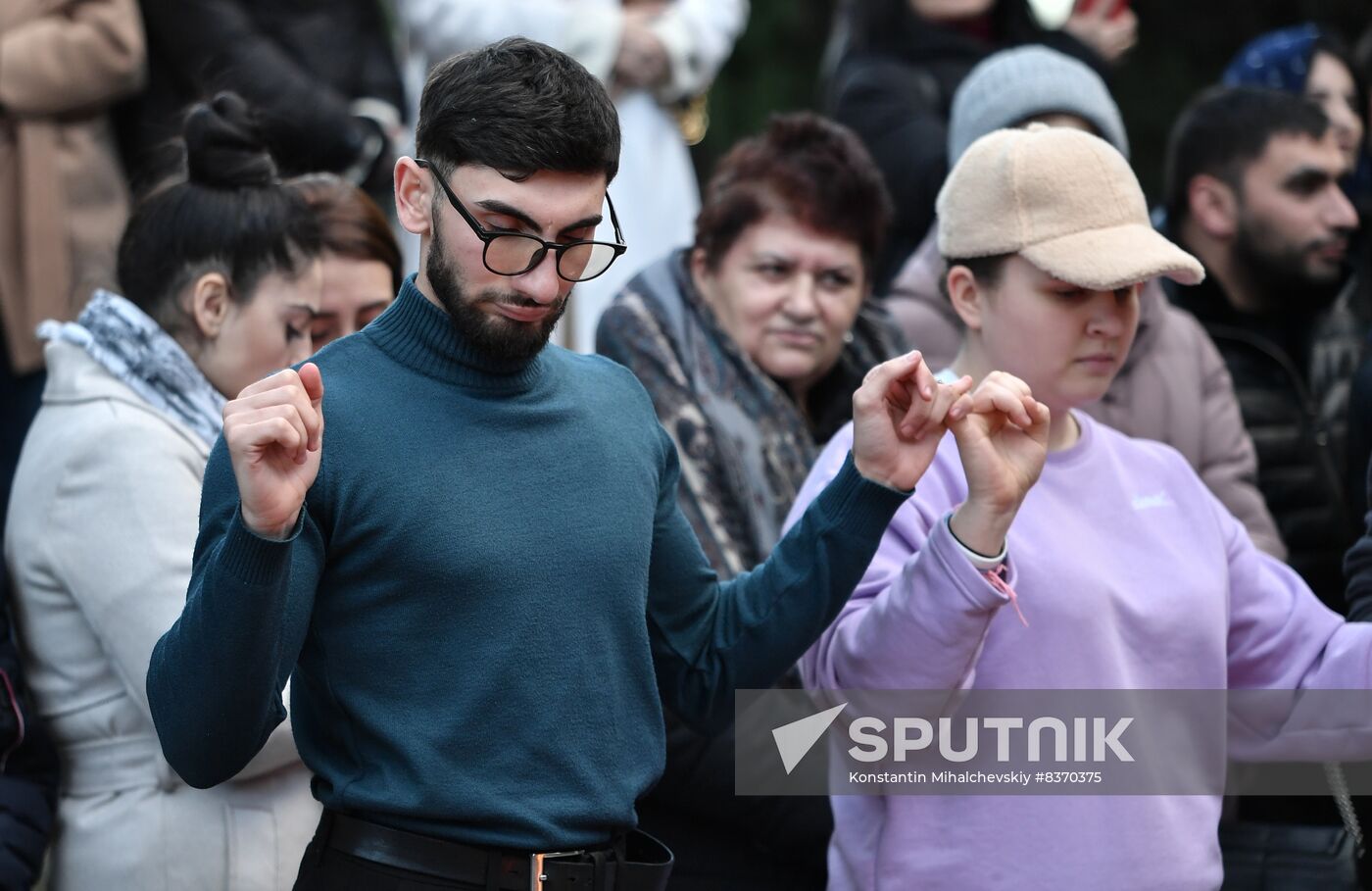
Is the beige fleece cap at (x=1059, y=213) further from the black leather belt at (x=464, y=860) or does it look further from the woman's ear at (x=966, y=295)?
the black leather belt at (x=464, y=860)

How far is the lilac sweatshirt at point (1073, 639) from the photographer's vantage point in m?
2.73

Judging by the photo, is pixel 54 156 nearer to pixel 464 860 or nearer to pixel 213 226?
pixel 213 226

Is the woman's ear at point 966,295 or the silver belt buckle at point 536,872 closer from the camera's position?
the silver belt buckle at point 536,872

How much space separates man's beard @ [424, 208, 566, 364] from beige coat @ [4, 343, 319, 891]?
80 centimetres

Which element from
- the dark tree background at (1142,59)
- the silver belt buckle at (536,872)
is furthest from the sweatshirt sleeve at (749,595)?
the dark tree background at (1142,59)

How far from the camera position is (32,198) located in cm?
448

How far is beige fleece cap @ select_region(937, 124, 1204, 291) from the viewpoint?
2.95m

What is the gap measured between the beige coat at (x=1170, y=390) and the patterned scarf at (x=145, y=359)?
1.73m

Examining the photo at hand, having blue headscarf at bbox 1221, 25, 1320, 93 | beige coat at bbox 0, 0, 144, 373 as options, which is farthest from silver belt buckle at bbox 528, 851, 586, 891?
blue headscarf at bbox 1221, 25, 1320, 93

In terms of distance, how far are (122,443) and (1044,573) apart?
5.10ft

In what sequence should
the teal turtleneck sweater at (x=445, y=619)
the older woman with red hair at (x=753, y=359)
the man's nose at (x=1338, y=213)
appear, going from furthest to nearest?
1. the man's nose at (x=1338, y=213)
2. the older woman with red hair at (x=753, y=359)
3. the teal turtleneck sweater at (x=445, y=619)

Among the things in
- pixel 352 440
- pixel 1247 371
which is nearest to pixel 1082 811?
pixel 352 440

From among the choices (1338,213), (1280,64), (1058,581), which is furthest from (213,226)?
(1280,64)

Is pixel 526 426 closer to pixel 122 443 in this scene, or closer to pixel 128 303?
pixel 122 443
